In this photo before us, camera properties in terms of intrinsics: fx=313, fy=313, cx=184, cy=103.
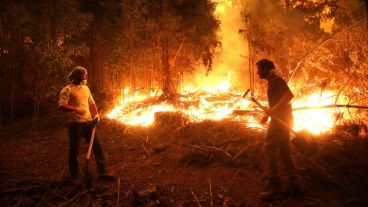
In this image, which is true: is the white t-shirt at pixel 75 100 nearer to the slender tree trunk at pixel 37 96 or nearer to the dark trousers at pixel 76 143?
the dark trousers at pixel 76 143

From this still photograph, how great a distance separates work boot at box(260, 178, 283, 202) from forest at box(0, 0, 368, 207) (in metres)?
0.16

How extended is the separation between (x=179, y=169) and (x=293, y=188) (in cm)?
272

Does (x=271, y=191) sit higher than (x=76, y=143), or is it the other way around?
(x=76, y=143)

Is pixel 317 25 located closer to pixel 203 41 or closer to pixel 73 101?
→ pixel 203 41

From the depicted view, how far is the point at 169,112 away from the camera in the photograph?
1080 cm

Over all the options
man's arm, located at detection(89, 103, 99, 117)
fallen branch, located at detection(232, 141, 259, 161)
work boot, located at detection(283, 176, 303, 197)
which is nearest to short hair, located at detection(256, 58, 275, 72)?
work boot, located at detection(283, 176, 303, 197)

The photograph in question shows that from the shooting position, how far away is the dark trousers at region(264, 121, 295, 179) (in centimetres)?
500

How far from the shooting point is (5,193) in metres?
5.06

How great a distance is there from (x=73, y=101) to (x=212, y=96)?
9502mm

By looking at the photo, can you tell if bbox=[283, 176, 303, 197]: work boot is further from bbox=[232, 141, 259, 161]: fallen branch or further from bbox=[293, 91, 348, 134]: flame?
bbox=[293, 91, 348, 134]: flame

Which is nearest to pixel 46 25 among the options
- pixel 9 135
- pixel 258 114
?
pixel 9 135

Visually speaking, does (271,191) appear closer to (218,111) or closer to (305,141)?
(305,141)

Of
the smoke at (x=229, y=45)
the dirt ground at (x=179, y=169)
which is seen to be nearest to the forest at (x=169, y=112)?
the dirt ground at (x=179, y=169)

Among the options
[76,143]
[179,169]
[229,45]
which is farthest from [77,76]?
[229,45]
